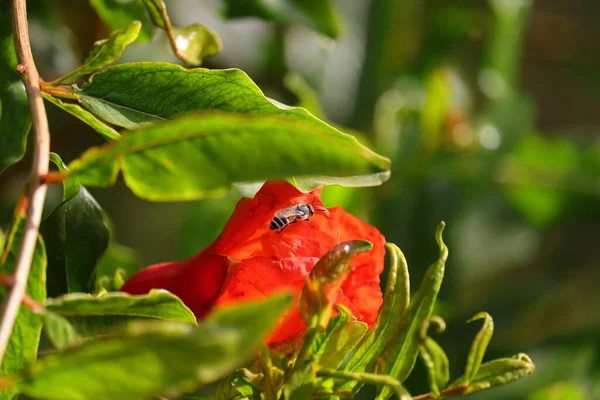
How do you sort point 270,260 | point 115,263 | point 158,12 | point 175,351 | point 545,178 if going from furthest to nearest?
1. point 545,178
2. point 115,263
3. point 158,12
4. point 270,260
5. point 175,351

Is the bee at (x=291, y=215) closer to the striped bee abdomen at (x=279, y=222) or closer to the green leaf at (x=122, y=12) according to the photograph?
the striped bee abdomen at (x=279, y=222)

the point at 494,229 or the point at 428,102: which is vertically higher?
the point at 428,102

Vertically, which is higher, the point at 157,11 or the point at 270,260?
the point at 157,11

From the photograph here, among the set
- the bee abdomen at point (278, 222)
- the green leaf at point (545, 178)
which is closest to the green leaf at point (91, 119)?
the bee abdomen at point (278, 222)

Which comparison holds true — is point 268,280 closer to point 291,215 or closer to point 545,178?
point 291,215

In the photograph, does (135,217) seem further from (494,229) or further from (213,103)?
(213,103)

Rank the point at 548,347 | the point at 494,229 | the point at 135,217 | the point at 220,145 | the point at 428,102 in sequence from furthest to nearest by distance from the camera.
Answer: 1. the point at 135,217
2. the point at 494,229
3. the point at 548,347
4. the point at 428,102
5. the point at 220,145

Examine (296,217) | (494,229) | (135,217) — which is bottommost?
(135,217)

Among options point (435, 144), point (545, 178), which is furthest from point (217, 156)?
point (545, 178)

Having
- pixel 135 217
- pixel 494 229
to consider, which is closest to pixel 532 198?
pixel 494 229
